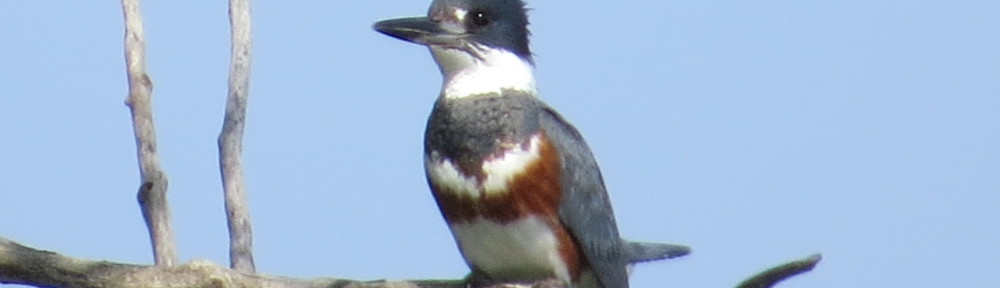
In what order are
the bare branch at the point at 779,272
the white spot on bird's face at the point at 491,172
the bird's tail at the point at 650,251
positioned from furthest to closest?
the bird's tail at the point at 650,251, the white spot on bird's face at the point at 491,172, the bare branch at the point at 779,272

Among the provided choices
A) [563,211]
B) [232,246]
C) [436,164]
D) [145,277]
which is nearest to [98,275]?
[145,277]

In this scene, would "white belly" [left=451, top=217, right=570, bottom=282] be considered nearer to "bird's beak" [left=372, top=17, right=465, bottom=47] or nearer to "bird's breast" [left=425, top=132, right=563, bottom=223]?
"bird's breast" [left=425, top=132, right=563, bottom=223]

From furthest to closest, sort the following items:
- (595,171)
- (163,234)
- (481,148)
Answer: (595,171), (481,148), (163,234)

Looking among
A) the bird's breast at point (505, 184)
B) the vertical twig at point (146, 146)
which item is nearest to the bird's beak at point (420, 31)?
the bird's breast at point (505, 184)

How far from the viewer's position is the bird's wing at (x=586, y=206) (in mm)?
3238

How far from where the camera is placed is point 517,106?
3232 millimetres

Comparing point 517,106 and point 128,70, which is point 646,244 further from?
point 128,70

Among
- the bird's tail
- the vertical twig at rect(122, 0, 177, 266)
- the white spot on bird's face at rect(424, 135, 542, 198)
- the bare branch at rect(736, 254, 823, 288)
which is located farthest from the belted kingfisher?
the bare branch at rect(736, 254, 823, 288)

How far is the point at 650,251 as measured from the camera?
362 cm

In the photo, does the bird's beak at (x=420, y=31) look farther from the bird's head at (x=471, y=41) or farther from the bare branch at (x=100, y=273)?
the bare branch at (x=100, y=273)

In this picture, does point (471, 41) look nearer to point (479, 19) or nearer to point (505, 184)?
point (479, 19)

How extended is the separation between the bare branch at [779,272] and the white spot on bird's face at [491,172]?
0.73m

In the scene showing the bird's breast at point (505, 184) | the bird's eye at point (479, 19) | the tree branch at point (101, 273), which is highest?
the bird's eye at point (479, 19)

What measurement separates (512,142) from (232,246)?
0.66m
